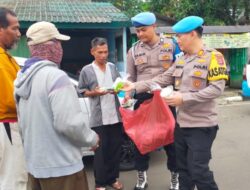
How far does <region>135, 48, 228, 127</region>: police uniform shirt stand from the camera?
10.2 feet

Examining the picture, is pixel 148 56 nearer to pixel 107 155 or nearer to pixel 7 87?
pixel 107 155

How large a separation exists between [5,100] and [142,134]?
4.51 feet

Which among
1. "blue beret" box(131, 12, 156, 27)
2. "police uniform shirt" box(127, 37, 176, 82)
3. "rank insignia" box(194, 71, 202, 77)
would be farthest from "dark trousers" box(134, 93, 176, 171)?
"rank insignia" box(194, 71, 202, 77)

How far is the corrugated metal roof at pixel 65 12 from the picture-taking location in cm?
869

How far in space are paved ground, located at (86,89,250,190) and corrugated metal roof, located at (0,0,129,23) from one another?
12.2 feet

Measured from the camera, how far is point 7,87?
2.90 metres

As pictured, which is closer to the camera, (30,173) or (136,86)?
(30,173)

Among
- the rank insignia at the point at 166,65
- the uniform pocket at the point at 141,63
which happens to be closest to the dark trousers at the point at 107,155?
the uniform pocket at the point at 141,63

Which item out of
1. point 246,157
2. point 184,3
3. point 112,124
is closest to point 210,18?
point 184,3

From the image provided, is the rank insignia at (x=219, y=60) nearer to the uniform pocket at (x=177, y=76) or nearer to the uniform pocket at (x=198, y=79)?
the uniform pocket at (x=198, y=79)

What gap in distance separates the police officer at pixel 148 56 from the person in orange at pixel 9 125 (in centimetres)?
134

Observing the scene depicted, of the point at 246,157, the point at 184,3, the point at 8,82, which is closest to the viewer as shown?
the point at 8,82

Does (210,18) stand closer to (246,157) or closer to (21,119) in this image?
(246,157)

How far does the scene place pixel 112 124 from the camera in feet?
13.5
